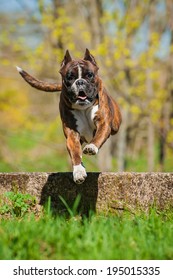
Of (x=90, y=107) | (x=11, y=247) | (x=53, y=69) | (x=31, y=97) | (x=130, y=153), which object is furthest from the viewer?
(x=31, y=97)

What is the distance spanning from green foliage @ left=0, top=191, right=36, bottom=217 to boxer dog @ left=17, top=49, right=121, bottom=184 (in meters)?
0.64

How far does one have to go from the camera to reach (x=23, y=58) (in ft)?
40.6

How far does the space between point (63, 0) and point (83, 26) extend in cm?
79

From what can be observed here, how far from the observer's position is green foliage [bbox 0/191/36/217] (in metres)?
5.54

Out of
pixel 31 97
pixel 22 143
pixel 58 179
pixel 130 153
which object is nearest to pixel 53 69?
pixel 130 153

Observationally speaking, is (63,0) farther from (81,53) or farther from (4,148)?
(4,148)

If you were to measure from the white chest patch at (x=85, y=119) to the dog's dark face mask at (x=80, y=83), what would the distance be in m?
0.10

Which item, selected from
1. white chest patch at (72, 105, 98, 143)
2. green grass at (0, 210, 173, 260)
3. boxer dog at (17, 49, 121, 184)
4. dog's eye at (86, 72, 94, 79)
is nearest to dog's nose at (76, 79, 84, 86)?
boxer dog at (17, 49, 121, 184)

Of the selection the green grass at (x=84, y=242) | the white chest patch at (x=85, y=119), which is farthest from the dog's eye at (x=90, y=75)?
the green grass at (x=84, y=242)

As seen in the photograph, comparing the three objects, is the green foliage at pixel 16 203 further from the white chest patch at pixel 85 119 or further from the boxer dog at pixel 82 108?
the white chest patch at pixel 85 119

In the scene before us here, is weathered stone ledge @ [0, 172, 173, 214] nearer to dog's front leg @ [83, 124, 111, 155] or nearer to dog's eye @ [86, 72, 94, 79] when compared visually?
dog's front leg @ [83, 124, 111, 155]

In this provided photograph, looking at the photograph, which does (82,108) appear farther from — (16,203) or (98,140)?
(16,203)

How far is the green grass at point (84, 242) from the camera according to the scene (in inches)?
150

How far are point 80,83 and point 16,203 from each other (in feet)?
4.20
